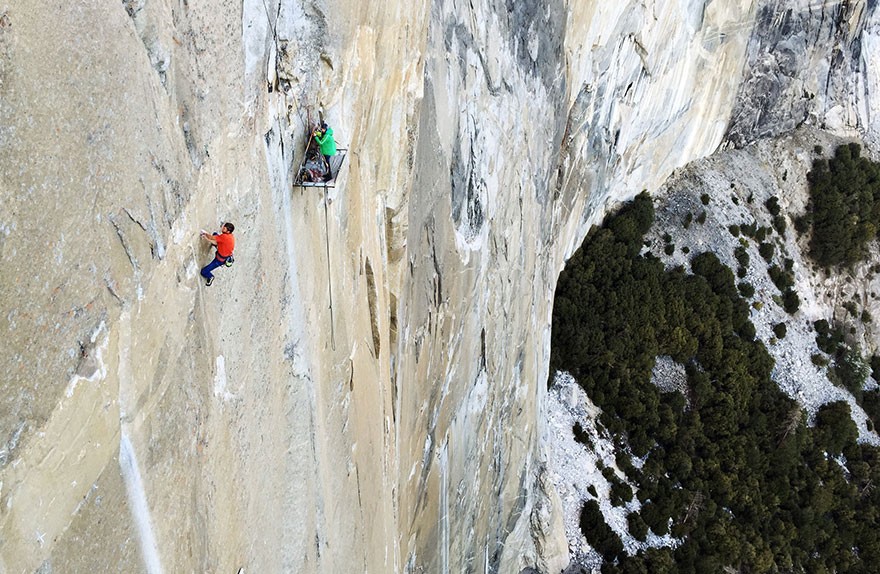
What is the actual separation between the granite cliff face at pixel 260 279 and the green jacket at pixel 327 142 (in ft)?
0.98

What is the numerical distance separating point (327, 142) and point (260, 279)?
6.04 feet

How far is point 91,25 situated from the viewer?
15.8ft

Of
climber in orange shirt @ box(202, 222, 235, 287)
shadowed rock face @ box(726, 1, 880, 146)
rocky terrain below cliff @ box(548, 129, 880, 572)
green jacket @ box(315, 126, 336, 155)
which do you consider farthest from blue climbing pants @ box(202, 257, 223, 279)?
shadowed rock face @ box(726, 1, 880, 146)

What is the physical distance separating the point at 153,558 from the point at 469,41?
1080cm

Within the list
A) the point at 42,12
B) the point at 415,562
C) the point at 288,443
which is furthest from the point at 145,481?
the point at 415,562

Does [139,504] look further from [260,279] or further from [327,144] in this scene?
[327,144]

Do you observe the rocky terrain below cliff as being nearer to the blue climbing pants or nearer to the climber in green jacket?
the climber in green jacket

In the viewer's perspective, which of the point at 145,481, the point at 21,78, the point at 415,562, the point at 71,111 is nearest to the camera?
the point at 21,78

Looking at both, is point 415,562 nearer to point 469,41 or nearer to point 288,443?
point 288,443

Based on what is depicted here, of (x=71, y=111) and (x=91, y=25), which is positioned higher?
(x=91, y=25)

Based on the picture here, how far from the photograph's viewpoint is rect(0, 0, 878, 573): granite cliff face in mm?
4500

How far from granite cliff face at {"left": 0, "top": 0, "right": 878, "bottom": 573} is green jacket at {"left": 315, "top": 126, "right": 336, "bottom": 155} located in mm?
297

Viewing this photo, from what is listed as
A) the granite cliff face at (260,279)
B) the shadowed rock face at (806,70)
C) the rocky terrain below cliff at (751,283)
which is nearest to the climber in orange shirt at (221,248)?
the granite cliff face at (260,279)

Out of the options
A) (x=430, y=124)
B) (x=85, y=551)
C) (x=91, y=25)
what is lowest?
(x=85, y=551)
